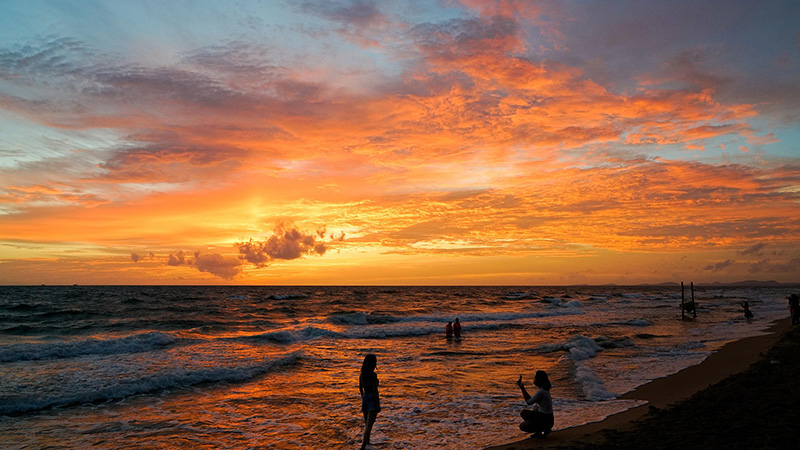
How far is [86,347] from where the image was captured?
23719 millimetres

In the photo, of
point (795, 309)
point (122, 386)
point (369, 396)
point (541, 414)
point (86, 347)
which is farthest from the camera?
point (795, 309)

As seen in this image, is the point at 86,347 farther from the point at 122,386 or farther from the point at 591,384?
the point at 591,384

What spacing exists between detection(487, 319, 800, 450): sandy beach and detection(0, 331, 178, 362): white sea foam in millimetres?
22492

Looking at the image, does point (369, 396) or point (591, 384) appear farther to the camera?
point (591, 384)

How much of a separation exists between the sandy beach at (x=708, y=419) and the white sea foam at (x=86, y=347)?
73.8ft

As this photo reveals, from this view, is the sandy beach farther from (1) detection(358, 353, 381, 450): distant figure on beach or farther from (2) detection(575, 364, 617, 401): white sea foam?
(1) detection(358, 353, 381, 450): distant figure on beach

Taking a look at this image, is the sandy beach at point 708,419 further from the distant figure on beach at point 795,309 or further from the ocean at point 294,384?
the distant figure on beach at point 795,309

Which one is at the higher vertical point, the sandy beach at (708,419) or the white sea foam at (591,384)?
the sandy beach at (708,419)

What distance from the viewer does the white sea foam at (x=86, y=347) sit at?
21.3 meters

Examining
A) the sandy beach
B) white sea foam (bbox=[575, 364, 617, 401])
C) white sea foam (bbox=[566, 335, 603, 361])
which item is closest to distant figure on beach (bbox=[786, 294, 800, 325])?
white sea foam (bbox=[566, 335, 603, 361])

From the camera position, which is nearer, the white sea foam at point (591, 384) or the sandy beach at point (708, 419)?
the sandy beach at point (708, 419)

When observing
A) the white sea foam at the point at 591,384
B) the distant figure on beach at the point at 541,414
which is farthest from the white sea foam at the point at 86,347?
the distant figure on beach at the point at 541,414

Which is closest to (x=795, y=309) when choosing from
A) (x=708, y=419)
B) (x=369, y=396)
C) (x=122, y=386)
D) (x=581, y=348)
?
(x=581, y=348)

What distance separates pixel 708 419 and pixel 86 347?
27385mm
